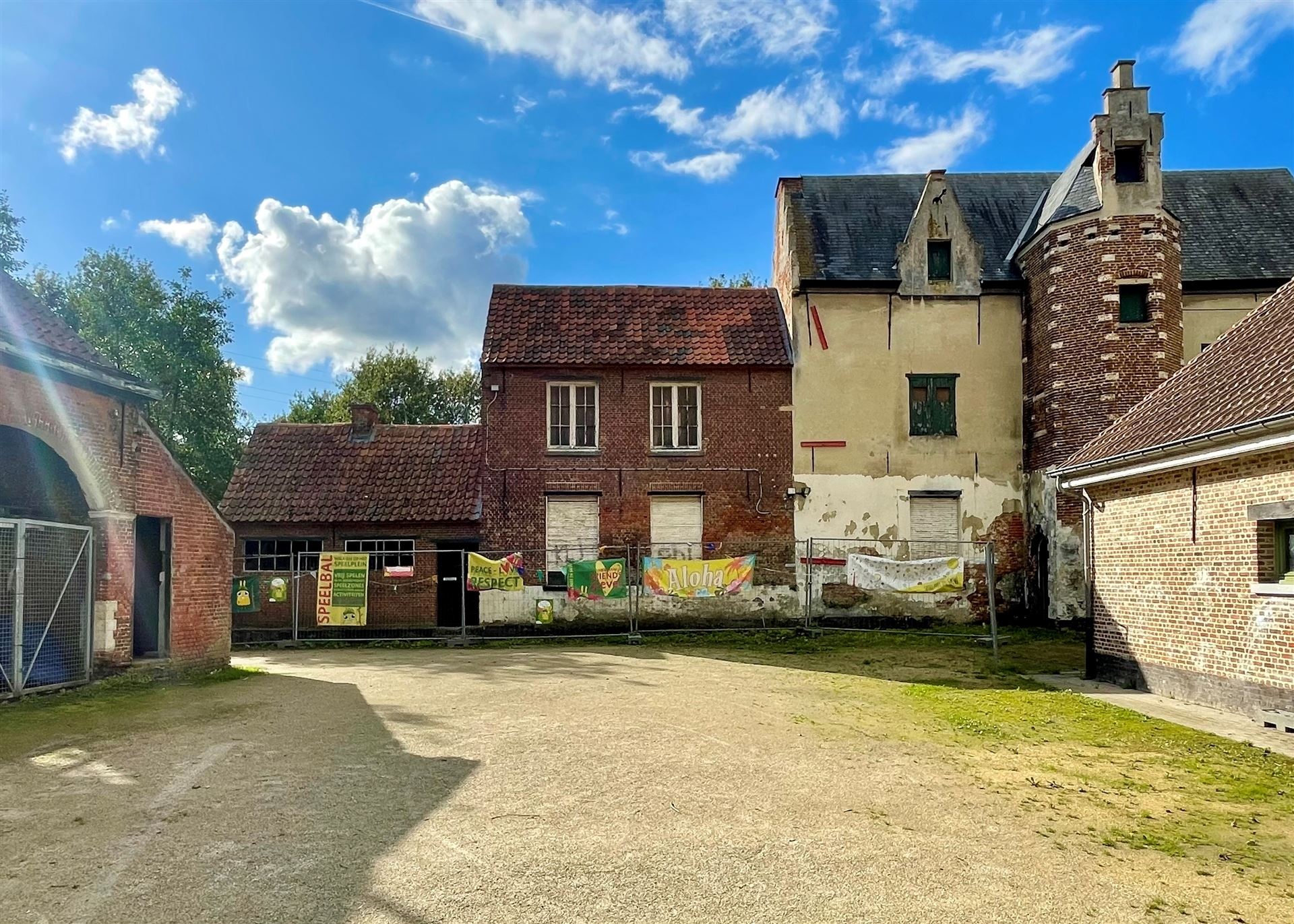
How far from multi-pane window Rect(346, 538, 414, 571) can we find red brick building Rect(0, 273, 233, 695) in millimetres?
7789

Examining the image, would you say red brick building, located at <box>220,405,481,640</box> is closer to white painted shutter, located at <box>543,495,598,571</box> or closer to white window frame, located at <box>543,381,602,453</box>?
white painted shutter, located at <box>543,495,598,571</box>

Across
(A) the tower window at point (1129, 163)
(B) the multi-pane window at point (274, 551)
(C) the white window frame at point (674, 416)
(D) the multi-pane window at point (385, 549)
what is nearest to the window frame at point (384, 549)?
(D) the multi-pane window at point (385, 549)

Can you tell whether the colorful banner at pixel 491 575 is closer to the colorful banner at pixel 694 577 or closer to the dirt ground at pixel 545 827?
the colorful banner at pixel 694 577

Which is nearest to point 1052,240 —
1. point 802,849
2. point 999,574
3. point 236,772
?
point 999,574

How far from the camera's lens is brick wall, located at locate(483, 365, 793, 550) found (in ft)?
64.2

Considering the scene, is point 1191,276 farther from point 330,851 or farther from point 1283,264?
point 330,851

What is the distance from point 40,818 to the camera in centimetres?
558

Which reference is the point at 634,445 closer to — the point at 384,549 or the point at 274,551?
the point at 384,549

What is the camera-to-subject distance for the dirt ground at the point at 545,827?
4.23 m

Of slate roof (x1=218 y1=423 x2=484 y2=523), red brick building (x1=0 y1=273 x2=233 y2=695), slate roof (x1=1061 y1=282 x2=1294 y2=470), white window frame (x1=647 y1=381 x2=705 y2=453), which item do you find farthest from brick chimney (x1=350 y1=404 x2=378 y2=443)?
slate roof (x1=1061 y1=282 x2=1294 y2=470)

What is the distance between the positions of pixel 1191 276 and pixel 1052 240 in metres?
3.89

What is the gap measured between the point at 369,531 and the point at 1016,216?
1942cm

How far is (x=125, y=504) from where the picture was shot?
37.6 feet

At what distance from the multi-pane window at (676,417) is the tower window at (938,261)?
21.9ft
